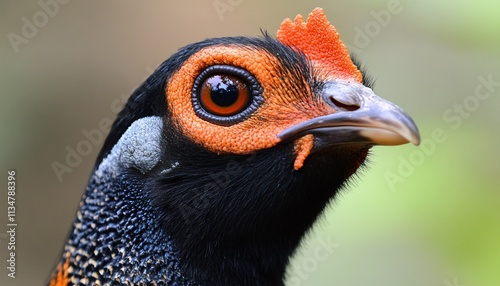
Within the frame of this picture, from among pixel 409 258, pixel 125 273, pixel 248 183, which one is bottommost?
pixel 409 258

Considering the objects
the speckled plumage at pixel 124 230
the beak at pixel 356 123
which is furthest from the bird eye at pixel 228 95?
the speckled plumage at pixel 124 230

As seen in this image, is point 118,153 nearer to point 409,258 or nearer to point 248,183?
point 248,183

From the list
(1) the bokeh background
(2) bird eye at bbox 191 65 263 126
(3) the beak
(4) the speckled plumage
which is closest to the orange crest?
(3) the beak

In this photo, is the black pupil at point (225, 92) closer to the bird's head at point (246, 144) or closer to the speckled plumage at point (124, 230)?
the bird's head at point (246, 144)

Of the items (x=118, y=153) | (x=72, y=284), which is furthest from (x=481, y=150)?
(x=72, y=284)

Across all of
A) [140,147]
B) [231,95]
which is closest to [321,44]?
[231,95]

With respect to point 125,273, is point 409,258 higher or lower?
lower
